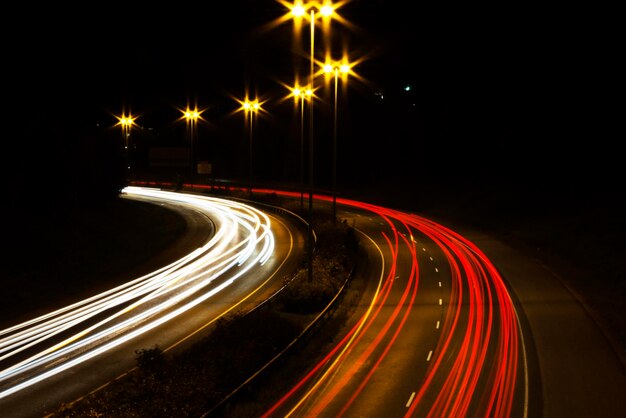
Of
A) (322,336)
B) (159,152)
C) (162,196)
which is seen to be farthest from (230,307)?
(159,152)

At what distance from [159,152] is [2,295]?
55496 millimetres

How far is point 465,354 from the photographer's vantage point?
16.1 metres

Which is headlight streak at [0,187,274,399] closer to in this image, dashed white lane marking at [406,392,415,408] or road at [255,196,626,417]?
road at [255,196,626,417]

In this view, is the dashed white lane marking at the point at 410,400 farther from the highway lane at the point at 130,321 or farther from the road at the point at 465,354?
the highway lane at the point at 130,321

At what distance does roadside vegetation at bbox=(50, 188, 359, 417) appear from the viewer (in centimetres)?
1090

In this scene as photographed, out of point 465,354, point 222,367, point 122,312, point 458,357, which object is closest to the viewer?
point 222,367

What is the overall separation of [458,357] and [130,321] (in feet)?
35.6

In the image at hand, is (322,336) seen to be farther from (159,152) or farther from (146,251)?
(159,152)

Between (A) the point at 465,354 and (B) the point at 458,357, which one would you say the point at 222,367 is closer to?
(B) the point at 458,357

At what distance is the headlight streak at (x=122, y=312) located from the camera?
15.8 m

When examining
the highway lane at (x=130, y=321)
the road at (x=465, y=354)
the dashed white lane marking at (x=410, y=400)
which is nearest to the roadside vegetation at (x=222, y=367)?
the road at (x=465, y=354)

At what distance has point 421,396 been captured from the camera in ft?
43.3

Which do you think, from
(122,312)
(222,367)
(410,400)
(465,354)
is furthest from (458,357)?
(122,312)

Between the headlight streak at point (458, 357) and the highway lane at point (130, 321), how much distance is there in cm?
507
